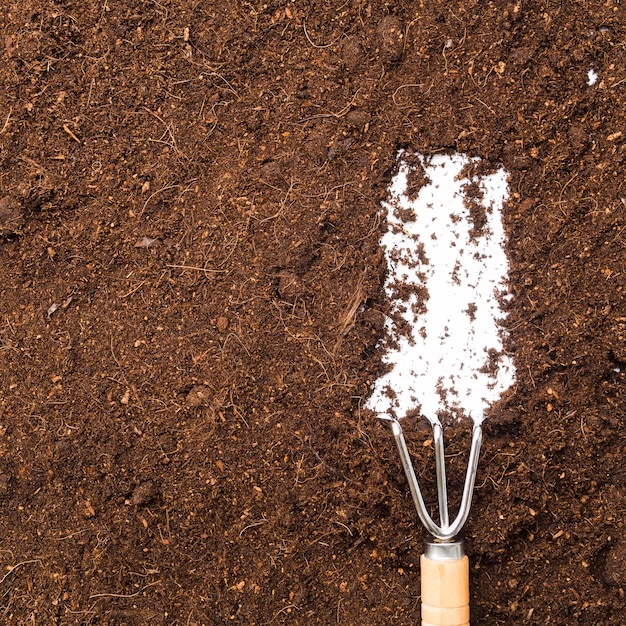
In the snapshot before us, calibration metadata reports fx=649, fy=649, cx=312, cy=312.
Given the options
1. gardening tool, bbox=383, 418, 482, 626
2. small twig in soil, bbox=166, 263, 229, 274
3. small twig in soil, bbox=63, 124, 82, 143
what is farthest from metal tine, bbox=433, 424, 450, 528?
small twig in soil, bbox=63, 124, 82, 143

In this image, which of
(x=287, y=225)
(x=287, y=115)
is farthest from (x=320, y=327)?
(x=287, y=115)

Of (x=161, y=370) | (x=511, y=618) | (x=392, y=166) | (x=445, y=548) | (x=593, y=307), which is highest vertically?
(x=392, y=166)

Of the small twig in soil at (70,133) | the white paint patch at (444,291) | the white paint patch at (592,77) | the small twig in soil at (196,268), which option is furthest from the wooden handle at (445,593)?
the small twig in soil at (70,133)

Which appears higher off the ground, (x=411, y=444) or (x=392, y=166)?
(x=392, y=166)

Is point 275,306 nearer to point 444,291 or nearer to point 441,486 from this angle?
point 444,291

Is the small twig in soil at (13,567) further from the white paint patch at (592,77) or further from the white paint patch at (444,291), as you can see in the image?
the white paint patch at (592,77)

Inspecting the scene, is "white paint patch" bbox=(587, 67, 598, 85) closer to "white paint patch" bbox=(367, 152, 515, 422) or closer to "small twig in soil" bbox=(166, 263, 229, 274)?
"white paint patch" bbox=(367, 152, 515, 422)

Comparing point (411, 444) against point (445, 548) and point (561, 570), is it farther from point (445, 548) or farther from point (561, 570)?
point (561, 570)

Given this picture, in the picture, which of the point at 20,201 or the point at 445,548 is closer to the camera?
the point at 445,548
